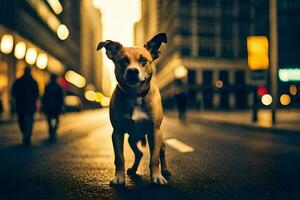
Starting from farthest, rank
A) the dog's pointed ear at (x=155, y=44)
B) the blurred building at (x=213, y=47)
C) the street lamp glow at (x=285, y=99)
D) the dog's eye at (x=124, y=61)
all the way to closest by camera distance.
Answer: the blurred building at (x=213, y=47), the street lamp glow at (x=285, y=99), the dog's pointed ear at (x=155, y=44), the dog's eye at (x=124, y=61)

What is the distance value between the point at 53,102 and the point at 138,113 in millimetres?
7924

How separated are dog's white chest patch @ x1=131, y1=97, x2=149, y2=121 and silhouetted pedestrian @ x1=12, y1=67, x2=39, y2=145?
19.3 feet

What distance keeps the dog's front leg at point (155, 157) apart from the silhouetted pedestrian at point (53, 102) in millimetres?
7575

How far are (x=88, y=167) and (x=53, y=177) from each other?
37.6 inches

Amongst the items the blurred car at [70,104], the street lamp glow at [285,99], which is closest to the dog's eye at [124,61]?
the blurred car at [70,104]

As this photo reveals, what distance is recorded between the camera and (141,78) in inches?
173

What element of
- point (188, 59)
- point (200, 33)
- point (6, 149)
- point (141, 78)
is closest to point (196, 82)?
point (188, 59)

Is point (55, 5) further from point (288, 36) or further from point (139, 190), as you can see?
point (139, 190)

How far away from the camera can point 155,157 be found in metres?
4.68

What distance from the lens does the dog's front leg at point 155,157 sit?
4.59m

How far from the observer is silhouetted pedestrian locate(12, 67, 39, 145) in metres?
10.0

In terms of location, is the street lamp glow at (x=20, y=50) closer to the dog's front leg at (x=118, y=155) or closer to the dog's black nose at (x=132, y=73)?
the dog's front leg at (x=118, y=155)

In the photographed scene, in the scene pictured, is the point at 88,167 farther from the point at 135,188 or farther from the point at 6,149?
the point at 6,149

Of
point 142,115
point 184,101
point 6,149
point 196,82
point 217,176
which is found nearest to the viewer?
point 142,115
